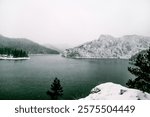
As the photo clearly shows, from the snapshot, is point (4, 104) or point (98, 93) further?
point (98, 93)

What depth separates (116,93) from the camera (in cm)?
876

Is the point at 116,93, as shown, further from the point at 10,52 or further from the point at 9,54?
the point at 9,54

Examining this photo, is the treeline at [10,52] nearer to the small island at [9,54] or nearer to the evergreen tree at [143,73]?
the small island at [9,54]

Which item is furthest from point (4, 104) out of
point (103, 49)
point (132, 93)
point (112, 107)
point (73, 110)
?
point (103, 49)

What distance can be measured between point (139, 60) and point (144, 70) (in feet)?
2.64

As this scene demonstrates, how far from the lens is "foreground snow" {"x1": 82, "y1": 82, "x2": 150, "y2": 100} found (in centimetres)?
808

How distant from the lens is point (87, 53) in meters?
187

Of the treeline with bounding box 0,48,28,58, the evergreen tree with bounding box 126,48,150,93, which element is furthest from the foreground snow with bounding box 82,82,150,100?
the treeline with bounding box 0,48,28,58

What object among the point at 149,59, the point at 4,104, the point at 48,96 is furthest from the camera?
the point at 48,96

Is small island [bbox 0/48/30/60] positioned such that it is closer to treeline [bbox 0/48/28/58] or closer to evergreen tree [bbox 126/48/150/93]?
treeline [bbox 0/48/28/58]

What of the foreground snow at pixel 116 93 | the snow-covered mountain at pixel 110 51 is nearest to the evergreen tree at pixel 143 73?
the foreground snow at pixel 116 93

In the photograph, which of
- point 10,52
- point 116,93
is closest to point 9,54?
point 10,52

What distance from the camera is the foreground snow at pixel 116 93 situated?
26.5 feet

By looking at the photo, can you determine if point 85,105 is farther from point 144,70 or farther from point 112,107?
point 144,70
